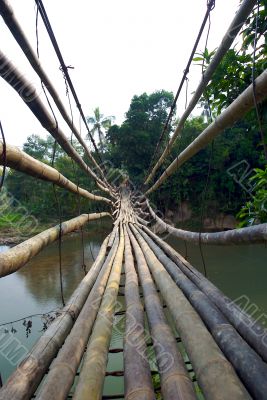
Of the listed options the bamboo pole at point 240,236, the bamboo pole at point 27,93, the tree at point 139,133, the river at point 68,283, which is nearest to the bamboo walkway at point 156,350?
the bamboo pole at point 240,236

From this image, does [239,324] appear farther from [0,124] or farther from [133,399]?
[0,124]

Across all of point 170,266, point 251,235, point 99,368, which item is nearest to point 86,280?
point 170,266

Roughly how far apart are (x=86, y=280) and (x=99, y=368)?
0.92 m

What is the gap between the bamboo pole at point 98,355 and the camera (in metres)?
0.83

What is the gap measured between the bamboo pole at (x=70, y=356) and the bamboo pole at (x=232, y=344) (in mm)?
433

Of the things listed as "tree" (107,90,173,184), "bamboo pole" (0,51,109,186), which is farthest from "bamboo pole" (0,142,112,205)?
"tree" (107,90,173,184)

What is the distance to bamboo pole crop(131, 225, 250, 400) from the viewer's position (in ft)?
2.42

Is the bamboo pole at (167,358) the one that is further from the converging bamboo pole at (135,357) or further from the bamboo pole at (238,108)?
the bamboo pole at (238,108)

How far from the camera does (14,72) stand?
897mm

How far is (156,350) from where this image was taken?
104 cm

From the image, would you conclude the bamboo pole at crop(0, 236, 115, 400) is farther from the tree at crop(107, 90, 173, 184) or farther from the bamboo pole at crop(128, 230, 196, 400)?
the tree at crop(107, 90, 173, 184)

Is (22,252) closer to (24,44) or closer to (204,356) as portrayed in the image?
(204,356)

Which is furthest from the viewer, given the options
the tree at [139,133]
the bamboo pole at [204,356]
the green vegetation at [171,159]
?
the tree at [139,133]

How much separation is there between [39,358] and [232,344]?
596 mm
